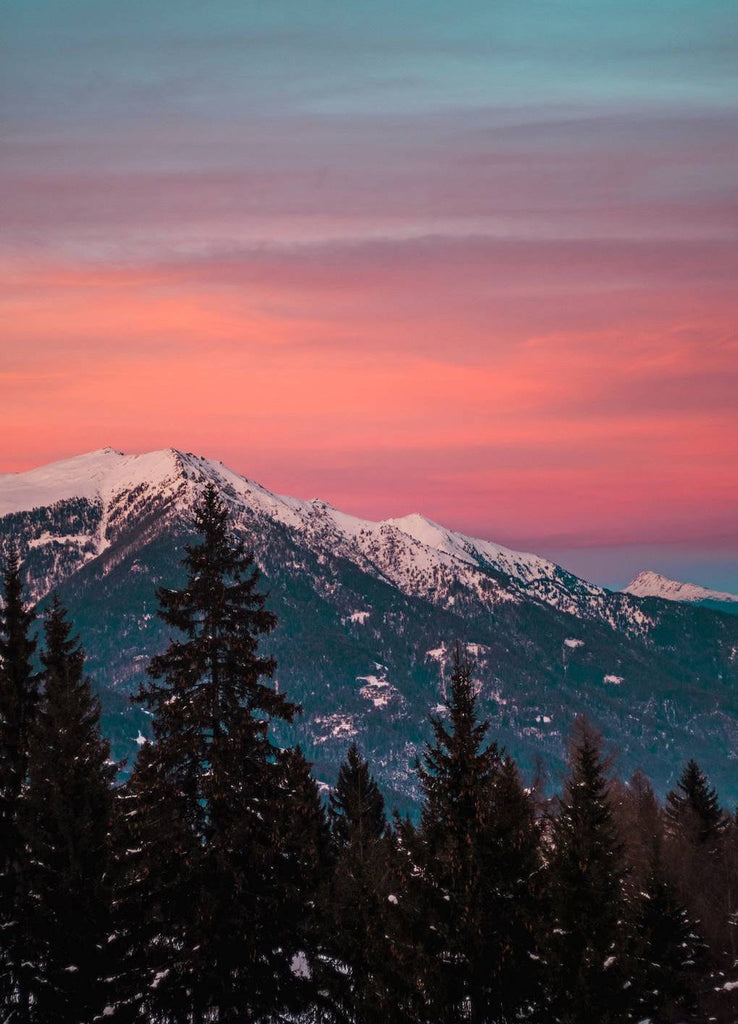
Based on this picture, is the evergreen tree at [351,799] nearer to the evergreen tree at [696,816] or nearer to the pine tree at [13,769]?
the evergreen tree at [696,816]

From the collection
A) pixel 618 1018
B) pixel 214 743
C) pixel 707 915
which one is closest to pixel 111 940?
pixel 214 743

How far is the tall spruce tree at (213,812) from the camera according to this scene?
36.9 metres

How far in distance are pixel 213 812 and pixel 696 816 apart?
6317 centimetres

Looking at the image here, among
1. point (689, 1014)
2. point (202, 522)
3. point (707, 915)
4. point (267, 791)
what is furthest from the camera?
point (707, 915)

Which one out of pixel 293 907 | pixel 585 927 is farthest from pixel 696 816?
pixel 293 907

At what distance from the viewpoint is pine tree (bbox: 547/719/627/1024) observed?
38062mm

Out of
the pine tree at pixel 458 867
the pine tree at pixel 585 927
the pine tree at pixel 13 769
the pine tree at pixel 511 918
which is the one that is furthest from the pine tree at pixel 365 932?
the pine tree at pixel 13 769

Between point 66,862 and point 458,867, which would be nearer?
point 458,867

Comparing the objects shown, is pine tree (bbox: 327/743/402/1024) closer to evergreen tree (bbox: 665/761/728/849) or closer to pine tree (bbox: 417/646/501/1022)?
pine tree (bbox: 417/646/501/1022)

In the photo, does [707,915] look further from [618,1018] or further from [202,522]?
[202,522]

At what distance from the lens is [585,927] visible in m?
39.6

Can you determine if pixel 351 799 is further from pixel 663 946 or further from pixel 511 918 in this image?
pixel 511 918

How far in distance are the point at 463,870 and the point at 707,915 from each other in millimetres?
45596

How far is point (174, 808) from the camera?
37688 mm
